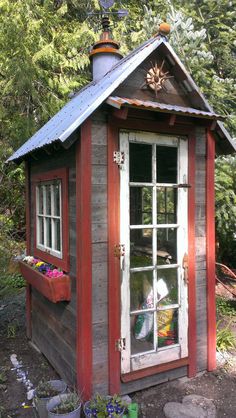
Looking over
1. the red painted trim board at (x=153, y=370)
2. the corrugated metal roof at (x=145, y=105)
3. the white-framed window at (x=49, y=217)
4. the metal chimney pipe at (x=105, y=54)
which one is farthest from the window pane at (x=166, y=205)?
→ the metal chimney pipe at (x=105, y=54)

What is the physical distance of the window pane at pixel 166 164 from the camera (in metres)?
3.34

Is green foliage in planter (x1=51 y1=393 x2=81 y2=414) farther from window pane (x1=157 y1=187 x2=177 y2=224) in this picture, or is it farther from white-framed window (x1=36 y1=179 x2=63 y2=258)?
window pane (x1=157 y1=187 x2=177 y2=224)

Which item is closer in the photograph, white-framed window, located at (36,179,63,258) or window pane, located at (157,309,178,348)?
window pane, located at (157,309,178,348)

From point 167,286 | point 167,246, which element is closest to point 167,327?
point 167,286

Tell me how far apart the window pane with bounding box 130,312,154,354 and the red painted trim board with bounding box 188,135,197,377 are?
467 mm

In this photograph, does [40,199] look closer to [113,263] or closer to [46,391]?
[113,263]

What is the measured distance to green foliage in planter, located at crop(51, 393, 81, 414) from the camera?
2703mm

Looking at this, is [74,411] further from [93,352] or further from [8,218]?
[8,218]

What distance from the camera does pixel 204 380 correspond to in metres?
3.52

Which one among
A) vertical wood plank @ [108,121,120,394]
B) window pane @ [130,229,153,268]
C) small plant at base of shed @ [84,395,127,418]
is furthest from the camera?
window pane @ [130,229,153,268]

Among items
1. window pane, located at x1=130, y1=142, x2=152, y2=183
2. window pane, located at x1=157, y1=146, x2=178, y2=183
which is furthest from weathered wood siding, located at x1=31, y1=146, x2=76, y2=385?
window pane, located at x1=157, y1=146, x2=178, y2=183

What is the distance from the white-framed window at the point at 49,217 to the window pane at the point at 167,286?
1.04 meters

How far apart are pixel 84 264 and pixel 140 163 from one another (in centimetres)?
111

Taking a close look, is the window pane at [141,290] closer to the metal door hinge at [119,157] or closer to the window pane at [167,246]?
the window pane at [167,246]
